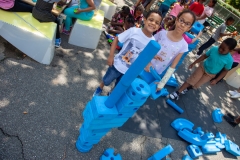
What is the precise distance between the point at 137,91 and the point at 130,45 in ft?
3.81

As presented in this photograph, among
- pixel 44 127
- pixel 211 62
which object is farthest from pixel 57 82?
pixel 211 62

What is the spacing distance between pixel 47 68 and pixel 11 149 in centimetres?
157

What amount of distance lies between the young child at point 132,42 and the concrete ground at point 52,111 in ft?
2.96

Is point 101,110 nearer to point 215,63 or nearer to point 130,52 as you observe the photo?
point 130,52

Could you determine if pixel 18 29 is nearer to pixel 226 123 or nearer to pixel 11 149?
pixel 11 149

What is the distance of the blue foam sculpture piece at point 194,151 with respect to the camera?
9.86 feet

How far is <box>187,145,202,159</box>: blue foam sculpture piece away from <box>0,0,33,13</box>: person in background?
3940 mm

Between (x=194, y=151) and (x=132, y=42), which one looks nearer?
(x=132, y=42)

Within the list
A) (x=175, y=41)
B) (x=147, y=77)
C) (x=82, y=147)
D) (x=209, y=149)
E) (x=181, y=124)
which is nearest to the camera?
(x=147, y=77)

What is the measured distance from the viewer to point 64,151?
7.48ft

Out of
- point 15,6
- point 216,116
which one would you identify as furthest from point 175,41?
point 15,6

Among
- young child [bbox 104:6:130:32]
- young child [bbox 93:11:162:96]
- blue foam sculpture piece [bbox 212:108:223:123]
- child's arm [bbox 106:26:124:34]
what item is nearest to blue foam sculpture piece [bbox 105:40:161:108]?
young child [bbox 93:11:162:96]

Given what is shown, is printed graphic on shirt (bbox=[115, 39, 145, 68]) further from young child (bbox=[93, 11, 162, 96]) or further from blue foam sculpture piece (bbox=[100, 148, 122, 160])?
blue foam sculpture piece (bbox=[100, 148, 122, 160])

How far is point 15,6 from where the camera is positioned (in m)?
3.25
